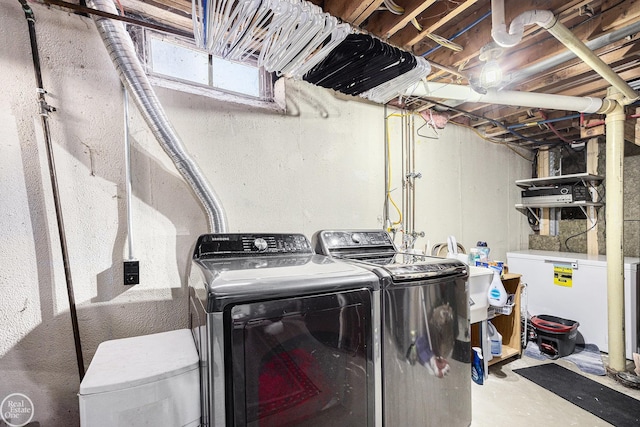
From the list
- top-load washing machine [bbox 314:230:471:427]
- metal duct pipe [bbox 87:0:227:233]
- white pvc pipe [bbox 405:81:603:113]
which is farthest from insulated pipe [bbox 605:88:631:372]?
metal duct pipe [bbox 87:0:227:233]

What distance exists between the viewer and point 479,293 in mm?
2127

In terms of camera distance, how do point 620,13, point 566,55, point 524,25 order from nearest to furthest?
1. point 524,25
2. point 620,13
3. point 566,55

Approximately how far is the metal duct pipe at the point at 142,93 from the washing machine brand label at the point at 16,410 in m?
1.23


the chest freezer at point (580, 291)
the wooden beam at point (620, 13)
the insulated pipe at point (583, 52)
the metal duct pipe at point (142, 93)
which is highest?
the wooden beam at point (620, 13)

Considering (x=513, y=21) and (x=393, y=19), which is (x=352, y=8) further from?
(x=513, y=21)

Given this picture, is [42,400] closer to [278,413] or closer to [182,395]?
[182,395]

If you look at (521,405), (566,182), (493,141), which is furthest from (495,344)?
(566,182)

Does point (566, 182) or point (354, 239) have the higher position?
point (566, 182)

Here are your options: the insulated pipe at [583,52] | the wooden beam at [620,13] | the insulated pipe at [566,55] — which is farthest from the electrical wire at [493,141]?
the wooden beam at [620,13]

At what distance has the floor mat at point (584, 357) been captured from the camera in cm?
247

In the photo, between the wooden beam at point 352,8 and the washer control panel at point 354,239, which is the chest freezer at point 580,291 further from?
the wooden beam at point 352,8

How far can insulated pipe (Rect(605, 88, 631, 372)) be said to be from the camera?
234cm

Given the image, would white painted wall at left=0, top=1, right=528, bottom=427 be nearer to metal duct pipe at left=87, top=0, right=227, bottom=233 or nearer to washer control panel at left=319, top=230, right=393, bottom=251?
metal duct pipe at left=87, top=0, right=227, bottom=233

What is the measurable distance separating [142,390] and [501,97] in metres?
2.75
